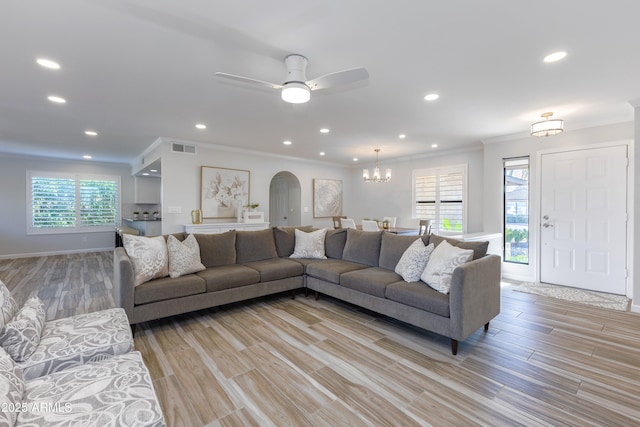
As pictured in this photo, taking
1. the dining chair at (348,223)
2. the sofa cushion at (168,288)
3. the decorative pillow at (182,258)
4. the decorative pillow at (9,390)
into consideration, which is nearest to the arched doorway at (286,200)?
the dining chair at (348,223)

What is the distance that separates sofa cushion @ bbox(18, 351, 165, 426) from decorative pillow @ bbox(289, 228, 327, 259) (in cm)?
290

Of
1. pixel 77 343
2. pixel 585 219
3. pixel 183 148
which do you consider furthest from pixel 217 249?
pixel 585 219

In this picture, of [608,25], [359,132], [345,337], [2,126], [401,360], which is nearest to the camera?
[608,25]

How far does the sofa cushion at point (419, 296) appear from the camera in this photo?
252cm

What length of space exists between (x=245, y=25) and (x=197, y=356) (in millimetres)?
2642

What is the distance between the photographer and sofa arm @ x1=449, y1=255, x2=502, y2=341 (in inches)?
94.5

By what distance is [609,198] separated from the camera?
4141 millimetres

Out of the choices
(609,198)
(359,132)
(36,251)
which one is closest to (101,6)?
(359,132)

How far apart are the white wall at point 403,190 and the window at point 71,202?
6.87 meters

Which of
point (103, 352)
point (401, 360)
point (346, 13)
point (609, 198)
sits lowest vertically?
point (401, 360)

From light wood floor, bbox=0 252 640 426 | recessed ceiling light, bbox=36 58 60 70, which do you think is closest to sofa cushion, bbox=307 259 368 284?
light wood floor, bbox=0 252 640 426

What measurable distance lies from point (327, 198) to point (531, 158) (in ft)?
15.6

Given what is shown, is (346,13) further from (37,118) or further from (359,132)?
(37,118)

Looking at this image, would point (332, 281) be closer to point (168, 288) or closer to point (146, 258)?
point (168, 288)
